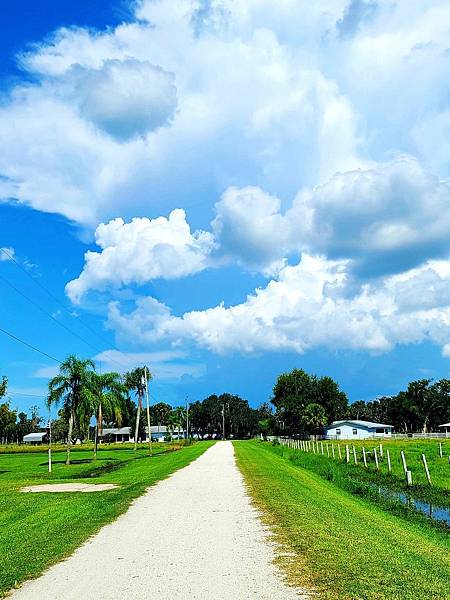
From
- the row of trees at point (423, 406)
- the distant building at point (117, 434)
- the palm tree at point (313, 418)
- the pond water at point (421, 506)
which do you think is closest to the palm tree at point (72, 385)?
the pond water at point (421, 506)

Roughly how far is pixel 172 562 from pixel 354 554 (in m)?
2.81

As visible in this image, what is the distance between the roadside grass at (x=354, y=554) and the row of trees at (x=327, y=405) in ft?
313

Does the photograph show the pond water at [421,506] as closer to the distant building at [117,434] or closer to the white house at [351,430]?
the white house at [351,430]

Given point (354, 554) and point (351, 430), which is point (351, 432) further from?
point (354, 554)

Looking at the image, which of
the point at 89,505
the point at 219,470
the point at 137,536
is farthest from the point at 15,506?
the point at 219,470

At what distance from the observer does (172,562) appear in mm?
8867

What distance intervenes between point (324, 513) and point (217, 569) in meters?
6.29

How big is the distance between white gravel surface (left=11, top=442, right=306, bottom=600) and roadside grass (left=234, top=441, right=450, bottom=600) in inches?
17.5

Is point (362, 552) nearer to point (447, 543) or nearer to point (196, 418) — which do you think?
point (447, 543)

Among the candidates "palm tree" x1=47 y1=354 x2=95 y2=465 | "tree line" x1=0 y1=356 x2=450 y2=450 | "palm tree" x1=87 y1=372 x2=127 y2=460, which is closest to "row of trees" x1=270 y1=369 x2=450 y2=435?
"tree line" x1=0 y1=356 x2=450 y2=450

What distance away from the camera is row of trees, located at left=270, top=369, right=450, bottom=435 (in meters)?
111

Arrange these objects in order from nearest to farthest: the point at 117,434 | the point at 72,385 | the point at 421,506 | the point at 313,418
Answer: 1. the point at 421,506
2. the point at 72,385
3. the point at 313,418
4. the point at 117,434

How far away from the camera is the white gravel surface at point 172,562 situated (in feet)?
23.7

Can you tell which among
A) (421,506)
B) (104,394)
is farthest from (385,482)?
(104,394)
